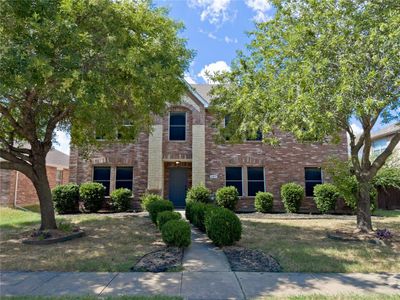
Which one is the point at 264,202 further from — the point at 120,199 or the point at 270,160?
the point at 120,199

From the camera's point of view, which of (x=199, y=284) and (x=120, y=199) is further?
(x=120, y=199)

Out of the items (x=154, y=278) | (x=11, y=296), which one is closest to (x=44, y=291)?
(x=11, y=296)

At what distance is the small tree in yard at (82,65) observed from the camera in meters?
6.95

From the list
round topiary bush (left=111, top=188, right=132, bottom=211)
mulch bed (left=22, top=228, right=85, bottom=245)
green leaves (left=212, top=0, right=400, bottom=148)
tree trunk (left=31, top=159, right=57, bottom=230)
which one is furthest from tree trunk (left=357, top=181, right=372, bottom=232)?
round topiary bush (left=111, top=188, right=132, bottom=211)

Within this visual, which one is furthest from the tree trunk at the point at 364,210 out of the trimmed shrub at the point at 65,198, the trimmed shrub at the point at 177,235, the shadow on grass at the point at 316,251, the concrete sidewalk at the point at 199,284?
the trimmed shrub at the point at 65,198

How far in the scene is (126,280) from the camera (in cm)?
610

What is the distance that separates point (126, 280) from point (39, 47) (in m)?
5.31

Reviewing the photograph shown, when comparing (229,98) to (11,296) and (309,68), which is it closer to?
(309,68)

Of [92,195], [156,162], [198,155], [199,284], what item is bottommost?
[199,284]

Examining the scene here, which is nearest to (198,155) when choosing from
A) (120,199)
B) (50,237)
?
(120,199)

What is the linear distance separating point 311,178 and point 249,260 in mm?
12238

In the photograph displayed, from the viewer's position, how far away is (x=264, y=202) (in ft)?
55.7

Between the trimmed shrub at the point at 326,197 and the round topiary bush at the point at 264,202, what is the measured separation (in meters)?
2.52

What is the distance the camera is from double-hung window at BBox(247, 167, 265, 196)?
59.5 ft
